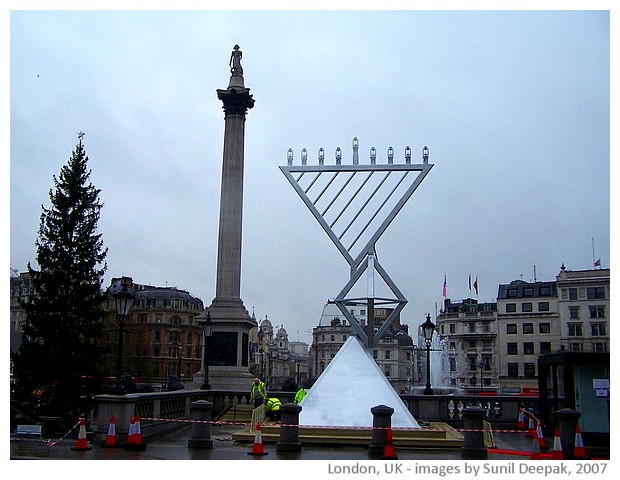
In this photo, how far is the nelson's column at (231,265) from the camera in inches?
1151

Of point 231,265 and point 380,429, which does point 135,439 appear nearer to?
point 380,429

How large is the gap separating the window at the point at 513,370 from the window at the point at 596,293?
972 centimetres

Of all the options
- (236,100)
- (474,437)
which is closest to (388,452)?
(474,437)

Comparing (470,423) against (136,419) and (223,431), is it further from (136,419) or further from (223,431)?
(223,431)

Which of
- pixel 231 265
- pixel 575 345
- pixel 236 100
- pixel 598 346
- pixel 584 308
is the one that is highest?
pixel 236 100

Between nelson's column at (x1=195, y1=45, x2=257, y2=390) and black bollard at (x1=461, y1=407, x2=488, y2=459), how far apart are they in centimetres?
1792

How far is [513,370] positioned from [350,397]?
52.5m

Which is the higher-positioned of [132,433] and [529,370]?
[529,370]

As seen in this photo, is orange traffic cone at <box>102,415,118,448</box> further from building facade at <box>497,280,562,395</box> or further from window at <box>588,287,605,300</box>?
window at <box>588,287,605,300</box>

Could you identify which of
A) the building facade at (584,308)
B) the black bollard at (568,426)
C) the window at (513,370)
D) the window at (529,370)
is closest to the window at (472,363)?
the window at (513,370)

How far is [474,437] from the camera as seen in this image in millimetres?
11750

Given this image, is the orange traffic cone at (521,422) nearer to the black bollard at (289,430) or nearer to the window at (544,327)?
the black bollard at (289,430)

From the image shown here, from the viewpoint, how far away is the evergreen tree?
62.6 ft

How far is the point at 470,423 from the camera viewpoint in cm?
1180
